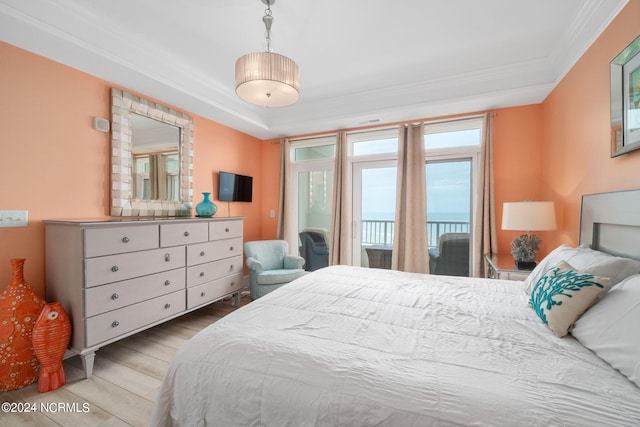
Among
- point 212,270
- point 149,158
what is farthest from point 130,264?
point 149,158

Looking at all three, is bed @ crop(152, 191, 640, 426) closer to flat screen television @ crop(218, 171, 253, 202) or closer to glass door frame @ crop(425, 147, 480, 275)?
glass door frame @ crop(425, 147, 480, 275)

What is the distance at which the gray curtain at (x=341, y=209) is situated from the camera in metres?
4.11

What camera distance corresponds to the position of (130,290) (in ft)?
7.62

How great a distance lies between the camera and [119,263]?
2.24 metres

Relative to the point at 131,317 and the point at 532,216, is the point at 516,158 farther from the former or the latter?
the point at 131,317

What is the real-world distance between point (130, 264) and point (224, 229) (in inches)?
46.0

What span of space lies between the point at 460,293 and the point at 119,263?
2707 millimetres

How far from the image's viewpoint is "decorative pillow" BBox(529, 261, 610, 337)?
3.94 feet

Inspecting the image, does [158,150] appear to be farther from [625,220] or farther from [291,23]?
[625,220]

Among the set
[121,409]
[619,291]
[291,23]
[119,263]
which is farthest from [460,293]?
[119,263]

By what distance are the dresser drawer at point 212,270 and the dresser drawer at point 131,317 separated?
192 millimetres

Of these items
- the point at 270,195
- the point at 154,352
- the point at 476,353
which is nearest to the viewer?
the point at 476,353

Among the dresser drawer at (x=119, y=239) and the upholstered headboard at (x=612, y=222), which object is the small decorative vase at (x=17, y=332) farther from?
A: the upholstered headboard at (x=612, y=222)

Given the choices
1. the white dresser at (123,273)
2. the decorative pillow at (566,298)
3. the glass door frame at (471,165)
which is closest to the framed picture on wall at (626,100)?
the decorative pillow at (566,298)
